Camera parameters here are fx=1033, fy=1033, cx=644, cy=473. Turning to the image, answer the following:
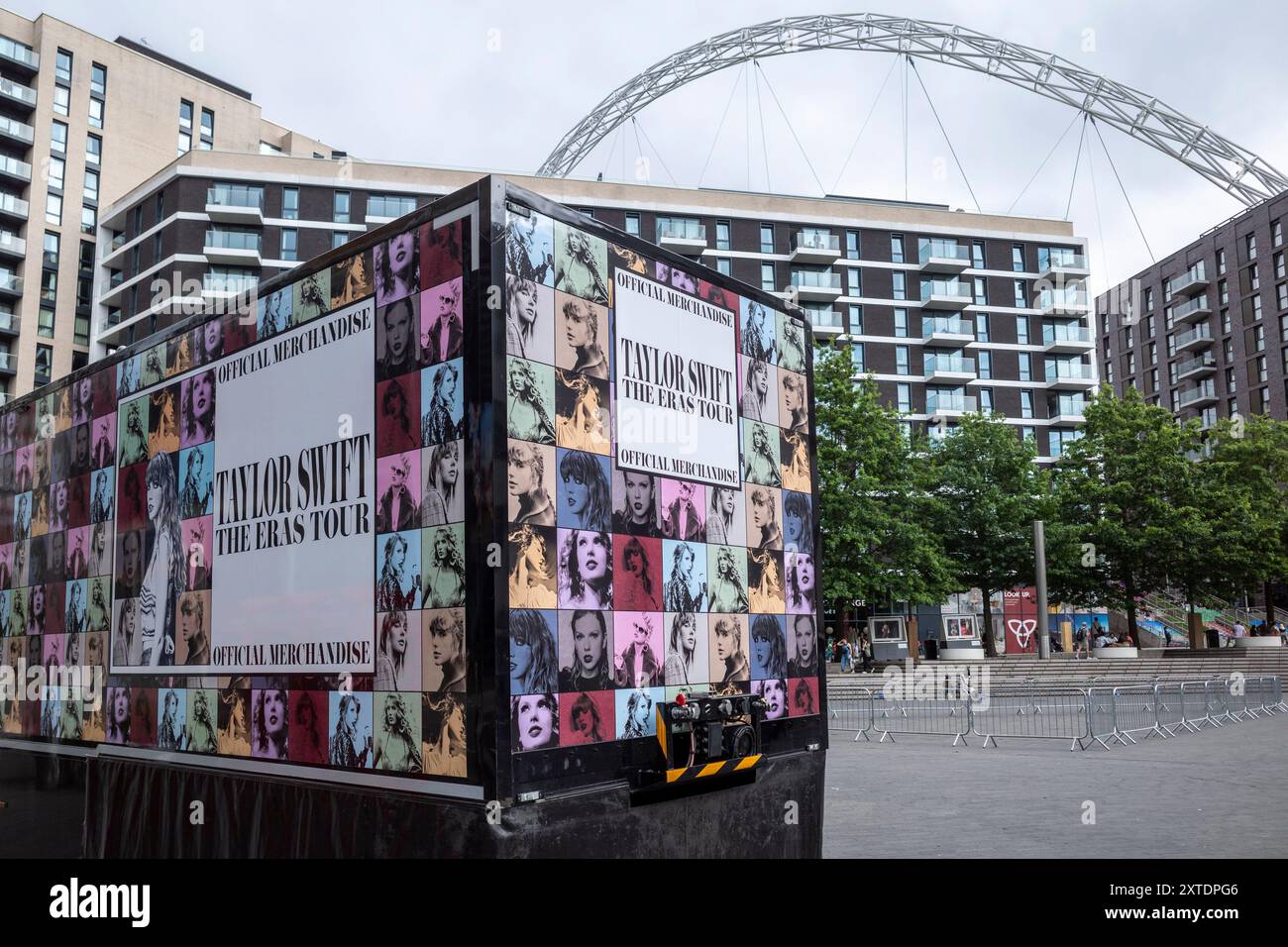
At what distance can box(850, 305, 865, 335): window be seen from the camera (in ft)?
232

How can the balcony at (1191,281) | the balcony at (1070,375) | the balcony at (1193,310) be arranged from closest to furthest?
the balcony at (1070,375) < the balcony at (1191,281) < the balcony at (1193,310)

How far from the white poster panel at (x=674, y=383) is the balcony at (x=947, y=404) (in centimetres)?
6497

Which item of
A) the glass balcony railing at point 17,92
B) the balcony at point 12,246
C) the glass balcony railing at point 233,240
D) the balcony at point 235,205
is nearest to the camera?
the balcony at point 235,205

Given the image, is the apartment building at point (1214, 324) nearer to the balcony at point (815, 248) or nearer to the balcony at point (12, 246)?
the balcony at point (815, 248)

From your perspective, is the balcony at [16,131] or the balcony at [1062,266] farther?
the balcony at [1062,266]

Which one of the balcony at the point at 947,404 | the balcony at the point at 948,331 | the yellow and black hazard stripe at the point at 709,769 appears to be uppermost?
the balcony at the point at 948,331

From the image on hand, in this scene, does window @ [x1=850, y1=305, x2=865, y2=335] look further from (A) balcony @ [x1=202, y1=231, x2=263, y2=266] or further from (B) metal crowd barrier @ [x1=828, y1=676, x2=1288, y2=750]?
(B) metal crowd barrier @ [x1=828, y1=676, x2=1288, y2=750]

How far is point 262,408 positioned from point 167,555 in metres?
1.57

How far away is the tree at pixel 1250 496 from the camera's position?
142 feet

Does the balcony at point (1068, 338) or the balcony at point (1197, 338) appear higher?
the balcony at point (1197, 338)

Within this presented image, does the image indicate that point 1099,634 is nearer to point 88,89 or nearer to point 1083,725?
point 1083,725

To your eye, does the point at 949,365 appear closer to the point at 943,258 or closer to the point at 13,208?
the point at 943,258

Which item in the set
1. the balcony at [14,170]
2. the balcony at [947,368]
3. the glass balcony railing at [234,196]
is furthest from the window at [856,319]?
the balcony at [14,170]
